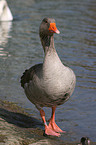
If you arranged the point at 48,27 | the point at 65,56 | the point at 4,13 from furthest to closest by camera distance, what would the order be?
the point at 4,13
the point at 65,56
the point at 48,27

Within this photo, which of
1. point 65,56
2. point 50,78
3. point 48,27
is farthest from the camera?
point 65,56

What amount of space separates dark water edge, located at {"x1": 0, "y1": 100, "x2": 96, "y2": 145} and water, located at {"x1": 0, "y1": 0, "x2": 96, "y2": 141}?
1.14 feet

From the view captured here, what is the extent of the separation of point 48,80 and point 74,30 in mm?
12348

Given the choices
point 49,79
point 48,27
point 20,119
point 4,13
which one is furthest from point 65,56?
point 4,13

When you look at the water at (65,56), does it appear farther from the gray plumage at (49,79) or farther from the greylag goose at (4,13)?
the gray plumage at (49,79)

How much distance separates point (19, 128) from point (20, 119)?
808 mm

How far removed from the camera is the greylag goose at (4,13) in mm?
20369

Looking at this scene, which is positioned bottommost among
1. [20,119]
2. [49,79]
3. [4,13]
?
[20,119]

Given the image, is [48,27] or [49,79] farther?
[48,27]

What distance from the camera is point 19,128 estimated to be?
20.3 feet

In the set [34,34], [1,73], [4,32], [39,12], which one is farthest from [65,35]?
[39,12]

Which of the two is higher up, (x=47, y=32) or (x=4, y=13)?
(x=4, y=13)

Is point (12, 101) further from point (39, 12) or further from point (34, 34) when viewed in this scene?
point (39, 12)

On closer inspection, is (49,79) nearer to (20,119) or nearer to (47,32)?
(47,32)
